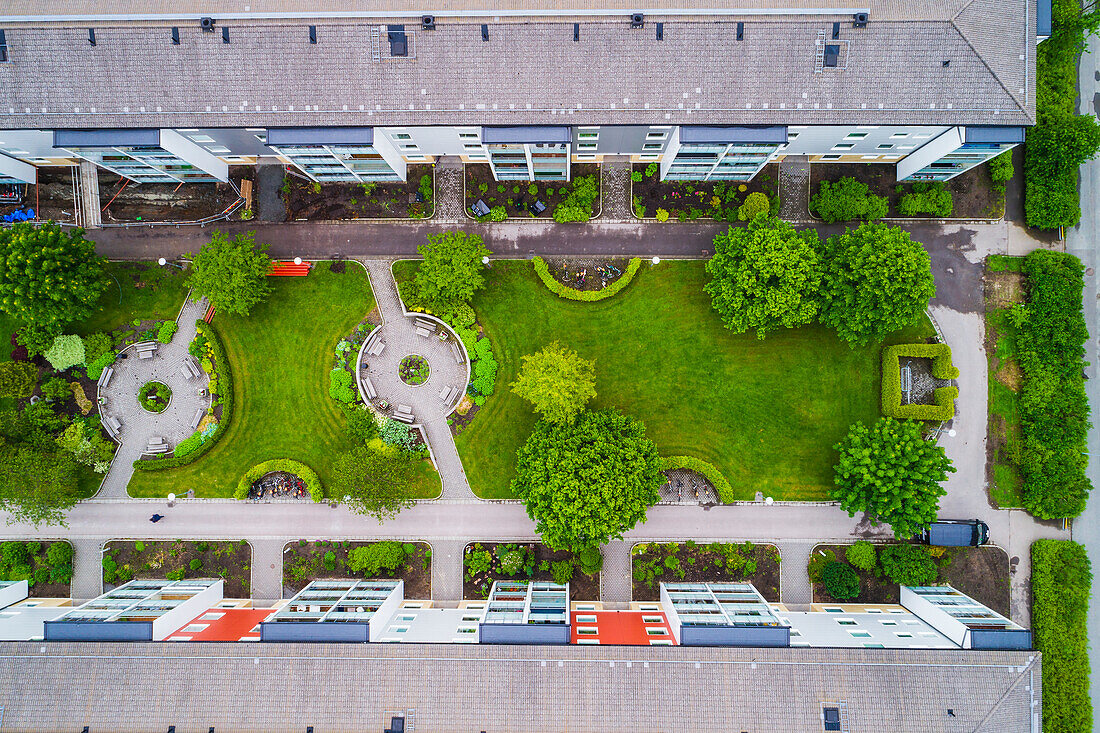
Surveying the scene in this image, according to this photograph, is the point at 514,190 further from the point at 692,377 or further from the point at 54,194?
the point at 54,194

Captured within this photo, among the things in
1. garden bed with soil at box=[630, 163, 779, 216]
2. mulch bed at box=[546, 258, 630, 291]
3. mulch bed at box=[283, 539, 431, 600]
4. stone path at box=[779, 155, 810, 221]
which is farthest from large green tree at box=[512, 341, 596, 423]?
stone path at box=[779, 155, 810, 221]

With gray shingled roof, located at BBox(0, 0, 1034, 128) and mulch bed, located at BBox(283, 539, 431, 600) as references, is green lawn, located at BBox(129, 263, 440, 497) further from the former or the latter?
gray shingled roof, located at BBox(0, 0, 1034, 128)

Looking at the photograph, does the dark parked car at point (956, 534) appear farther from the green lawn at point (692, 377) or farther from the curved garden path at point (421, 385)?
the curved garden path at point (421, 385)

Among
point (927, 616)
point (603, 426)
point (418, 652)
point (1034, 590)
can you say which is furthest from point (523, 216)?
point (1034, 590)

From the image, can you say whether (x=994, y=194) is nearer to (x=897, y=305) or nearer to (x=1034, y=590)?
(x=897, y=305)

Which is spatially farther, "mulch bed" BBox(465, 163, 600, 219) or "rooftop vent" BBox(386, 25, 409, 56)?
"mulch bed" BBox(465, 163, 600, 219)

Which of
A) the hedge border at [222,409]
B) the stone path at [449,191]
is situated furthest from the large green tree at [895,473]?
the hedge border at [222,409]

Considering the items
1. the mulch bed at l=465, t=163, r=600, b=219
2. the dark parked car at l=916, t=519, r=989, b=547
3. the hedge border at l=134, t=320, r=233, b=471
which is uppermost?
the mulch bed at l=465, t=163, r=600, b=219
